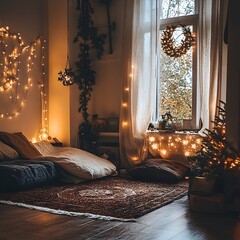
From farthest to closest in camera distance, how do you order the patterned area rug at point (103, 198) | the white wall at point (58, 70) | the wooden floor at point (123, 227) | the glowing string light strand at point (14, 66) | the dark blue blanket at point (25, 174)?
the white wall at point (58, 70) → the glowing string light strand at point (14, 66) → the dark blue blanket at point (25, 174) → the patterned area rug at point (103, 198) → the wooden floor at point (123, 227)

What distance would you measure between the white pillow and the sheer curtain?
106 cm

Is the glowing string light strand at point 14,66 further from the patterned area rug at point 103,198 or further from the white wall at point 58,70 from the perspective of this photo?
the patterned area rug at point 103,198

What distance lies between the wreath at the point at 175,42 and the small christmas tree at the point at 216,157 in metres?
1.90

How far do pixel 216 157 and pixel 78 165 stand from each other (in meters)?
1.88

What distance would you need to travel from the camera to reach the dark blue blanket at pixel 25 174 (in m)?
4.17

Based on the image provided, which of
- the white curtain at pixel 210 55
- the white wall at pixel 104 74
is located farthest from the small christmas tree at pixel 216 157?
the white wall at pixel 104 74

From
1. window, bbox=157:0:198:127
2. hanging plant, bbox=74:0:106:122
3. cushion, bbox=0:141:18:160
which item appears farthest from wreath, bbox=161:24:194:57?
cushion, bbox=0:141:18:160

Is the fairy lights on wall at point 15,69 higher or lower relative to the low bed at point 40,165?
higher

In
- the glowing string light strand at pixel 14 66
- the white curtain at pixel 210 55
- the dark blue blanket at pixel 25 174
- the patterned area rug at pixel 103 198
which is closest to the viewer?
the patterned area rug at pixel 103 198

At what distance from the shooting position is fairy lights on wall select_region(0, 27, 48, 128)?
540cm

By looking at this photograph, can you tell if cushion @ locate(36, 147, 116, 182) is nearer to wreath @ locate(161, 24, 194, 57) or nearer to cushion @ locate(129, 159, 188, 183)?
cushion @ locate(129, 159, 188, 183)

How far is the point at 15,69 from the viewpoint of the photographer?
5.57 meters

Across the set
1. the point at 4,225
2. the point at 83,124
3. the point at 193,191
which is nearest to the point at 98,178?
the point at 83,124

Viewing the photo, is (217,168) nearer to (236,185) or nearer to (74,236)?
(236,185)
